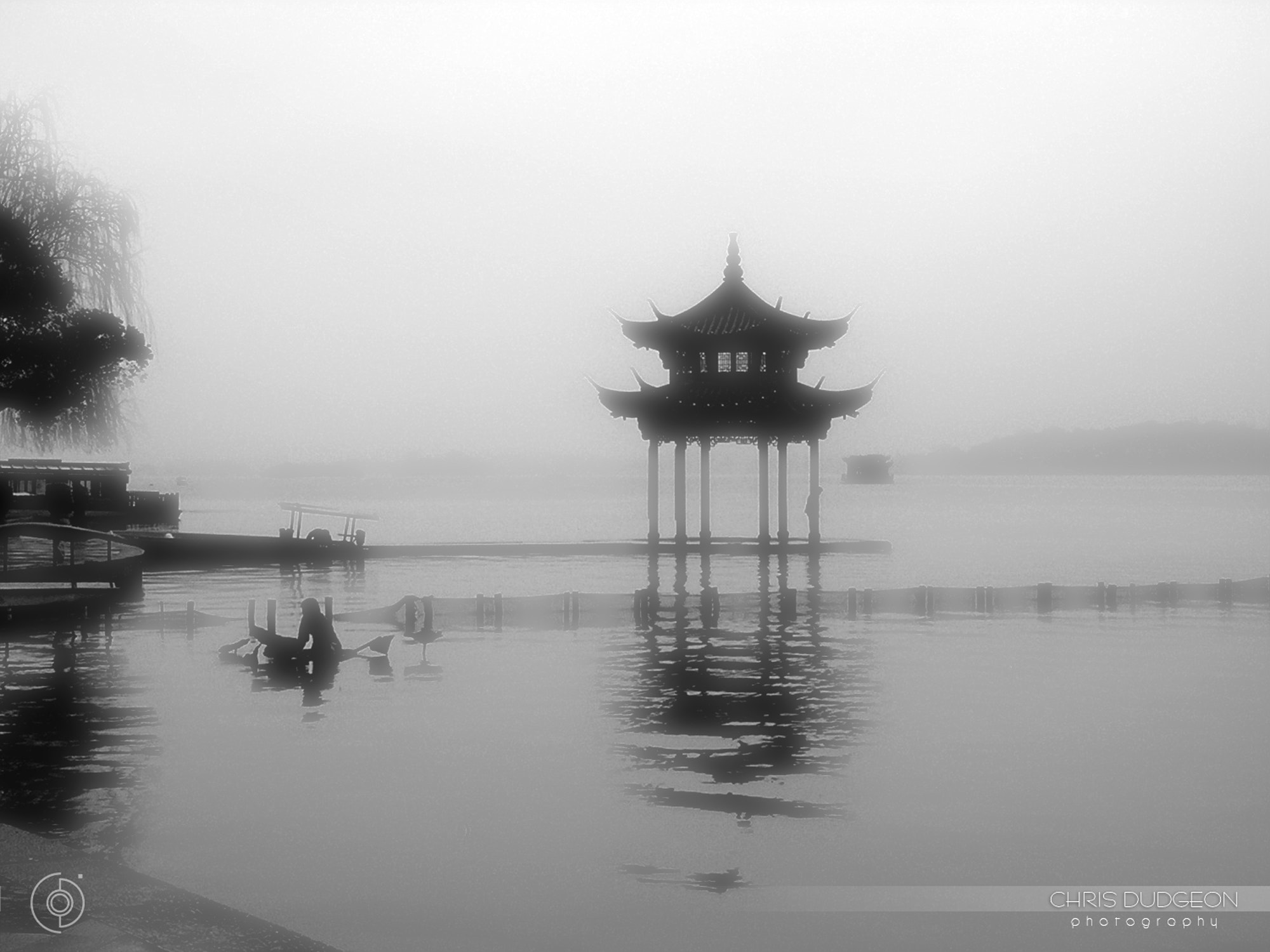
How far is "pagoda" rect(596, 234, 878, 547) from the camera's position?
56.7m

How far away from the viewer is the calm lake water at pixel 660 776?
10859 mm

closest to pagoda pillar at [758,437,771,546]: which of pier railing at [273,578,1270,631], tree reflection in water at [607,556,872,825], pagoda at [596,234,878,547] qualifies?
pagoda at [596,234,878,547]

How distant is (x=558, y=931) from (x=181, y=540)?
45644 millimetres

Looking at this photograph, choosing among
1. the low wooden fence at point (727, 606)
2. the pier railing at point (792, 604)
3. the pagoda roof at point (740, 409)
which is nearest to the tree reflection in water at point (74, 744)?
the low wooden fence at point (727, 606)

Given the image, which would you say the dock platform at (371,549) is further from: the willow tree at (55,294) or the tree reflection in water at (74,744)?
the tree reflection in water at (74,744)

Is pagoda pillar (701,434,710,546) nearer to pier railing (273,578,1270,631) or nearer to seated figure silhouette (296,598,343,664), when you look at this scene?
pier railing (273,578,1270,631)

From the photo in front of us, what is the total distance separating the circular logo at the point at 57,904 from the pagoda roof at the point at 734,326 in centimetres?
4954

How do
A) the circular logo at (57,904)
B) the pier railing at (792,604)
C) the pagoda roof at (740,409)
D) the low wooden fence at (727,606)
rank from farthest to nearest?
the pagoda roof at (740,409)
the pier railing at (792,604)
the low wooden fence at (727,606)
the circular logo at (57,904)

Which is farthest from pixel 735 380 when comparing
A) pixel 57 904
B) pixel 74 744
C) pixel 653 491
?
pixel 57 904

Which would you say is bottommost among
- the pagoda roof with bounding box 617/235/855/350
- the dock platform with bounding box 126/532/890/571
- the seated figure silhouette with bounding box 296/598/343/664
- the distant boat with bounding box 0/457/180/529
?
the seated figure silhouette with bounding box 296/598/343/664

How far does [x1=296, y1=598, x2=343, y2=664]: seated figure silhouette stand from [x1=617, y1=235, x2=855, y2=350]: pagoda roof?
3403 centimetres

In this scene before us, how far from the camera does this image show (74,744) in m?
16.9

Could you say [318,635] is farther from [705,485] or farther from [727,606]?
[705,485]

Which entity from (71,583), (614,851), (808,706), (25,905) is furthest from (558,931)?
(71,583)
